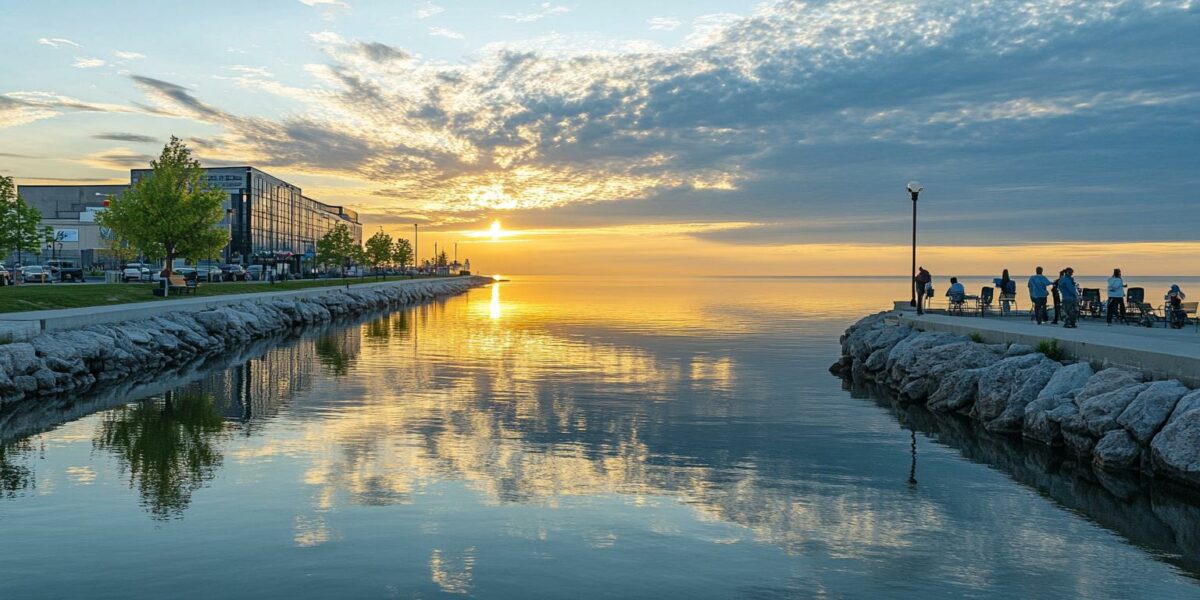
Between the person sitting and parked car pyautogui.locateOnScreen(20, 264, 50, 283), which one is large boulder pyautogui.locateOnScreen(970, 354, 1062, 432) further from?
parked car pyautogui.locateOnScreen(20, 264, 50, 283)

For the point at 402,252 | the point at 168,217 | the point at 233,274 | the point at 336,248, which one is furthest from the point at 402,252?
the point at 168,217

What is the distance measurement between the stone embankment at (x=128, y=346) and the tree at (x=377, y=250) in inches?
3379

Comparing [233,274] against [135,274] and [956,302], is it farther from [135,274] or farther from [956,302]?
[956,302]

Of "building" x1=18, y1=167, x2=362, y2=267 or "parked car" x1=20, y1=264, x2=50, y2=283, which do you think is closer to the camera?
"parked car" x1=20, y1=264, x2=50, y2=283

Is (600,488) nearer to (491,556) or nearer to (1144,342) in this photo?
(491,556)

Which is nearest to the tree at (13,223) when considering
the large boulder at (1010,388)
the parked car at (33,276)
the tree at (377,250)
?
the parked car at (33,276)

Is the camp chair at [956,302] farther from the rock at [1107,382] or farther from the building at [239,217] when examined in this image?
the building at [239,217]

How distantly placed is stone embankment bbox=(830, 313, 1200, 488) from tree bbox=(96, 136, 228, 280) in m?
39.9

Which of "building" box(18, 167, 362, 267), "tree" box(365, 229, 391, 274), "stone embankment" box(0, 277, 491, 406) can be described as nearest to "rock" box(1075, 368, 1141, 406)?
"stone embankment" box(0, 277, 491, 406)

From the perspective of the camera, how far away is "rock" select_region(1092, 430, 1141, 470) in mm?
13555

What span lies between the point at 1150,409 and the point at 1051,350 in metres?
5.49

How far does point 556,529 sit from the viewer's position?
10.2m

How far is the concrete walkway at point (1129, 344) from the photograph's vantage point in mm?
14812

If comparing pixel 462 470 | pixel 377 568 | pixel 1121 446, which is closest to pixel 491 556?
pixel 377 568
